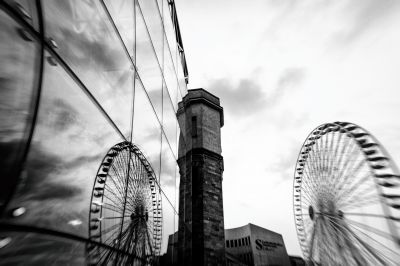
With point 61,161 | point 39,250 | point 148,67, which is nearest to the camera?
point 39,250

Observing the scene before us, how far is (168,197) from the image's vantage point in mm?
8805

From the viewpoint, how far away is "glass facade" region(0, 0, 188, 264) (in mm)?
2436

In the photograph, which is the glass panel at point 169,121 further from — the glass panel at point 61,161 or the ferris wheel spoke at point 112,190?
the glass panel at point 61,161

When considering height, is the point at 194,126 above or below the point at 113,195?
above

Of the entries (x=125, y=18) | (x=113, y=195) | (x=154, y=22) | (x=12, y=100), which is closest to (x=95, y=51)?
(x=125, y=18)

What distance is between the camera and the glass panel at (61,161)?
2689mm

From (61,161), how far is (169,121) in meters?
6.56

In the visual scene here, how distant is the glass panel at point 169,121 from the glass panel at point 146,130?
3.22ft

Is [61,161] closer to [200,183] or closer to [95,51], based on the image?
[95,51]

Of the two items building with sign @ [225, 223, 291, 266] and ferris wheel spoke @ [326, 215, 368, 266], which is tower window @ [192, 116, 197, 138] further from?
building with sign @ [225, 223, 291, 266]

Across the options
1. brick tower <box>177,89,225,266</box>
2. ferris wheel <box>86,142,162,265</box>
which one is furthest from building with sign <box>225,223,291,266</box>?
ferris wheel <box>86,142,162,265</box>

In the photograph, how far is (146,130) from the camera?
685 centimetres

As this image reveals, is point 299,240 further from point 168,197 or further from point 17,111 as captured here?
point 17,111

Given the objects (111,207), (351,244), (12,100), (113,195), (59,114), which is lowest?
(351,244)
